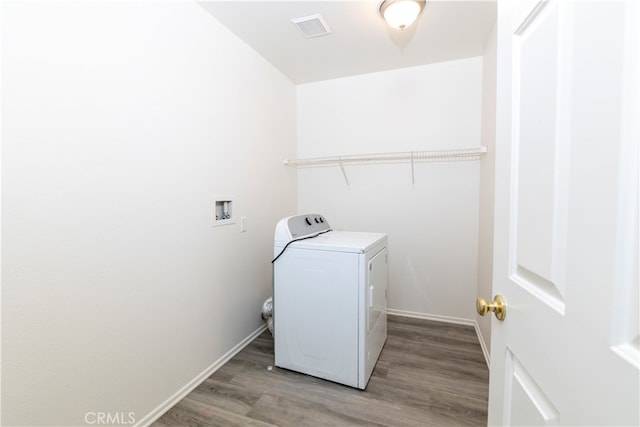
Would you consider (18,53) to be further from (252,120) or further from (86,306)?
(252,120)

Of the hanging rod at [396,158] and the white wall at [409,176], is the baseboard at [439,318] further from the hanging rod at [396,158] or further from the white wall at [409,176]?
the hanging rod at [396,158]

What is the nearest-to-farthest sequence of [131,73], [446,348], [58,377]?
[58,377] → [131,73] → [446,348]

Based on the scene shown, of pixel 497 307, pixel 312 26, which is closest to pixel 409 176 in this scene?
pixel 312 26

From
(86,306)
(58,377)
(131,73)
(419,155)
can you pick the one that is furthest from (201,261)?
(419,155)

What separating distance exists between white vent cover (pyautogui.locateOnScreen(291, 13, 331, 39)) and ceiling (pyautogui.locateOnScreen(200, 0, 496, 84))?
0.03 m

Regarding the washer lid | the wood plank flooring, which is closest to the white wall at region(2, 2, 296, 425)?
the wood plank flooring

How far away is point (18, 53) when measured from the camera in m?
1.02

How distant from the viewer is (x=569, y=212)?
471mm

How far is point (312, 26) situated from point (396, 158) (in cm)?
139

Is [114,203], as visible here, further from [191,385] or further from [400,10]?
[400,10]

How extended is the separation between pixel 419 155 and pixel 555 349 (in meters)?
2.38

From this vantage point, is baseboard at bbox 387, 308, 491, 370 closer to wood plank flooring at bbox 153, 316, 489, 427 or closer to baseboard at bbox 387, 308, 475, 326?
baseboard at bbox 387, 308, 475, 326

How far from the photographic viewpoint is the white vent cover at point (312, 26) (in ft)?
6.32

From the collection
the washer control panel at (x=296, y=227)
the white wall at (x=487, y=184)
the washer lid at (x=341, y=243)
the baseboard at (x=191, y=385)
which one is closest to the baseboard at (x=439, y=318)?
the white wall at (x=487, y=184)
